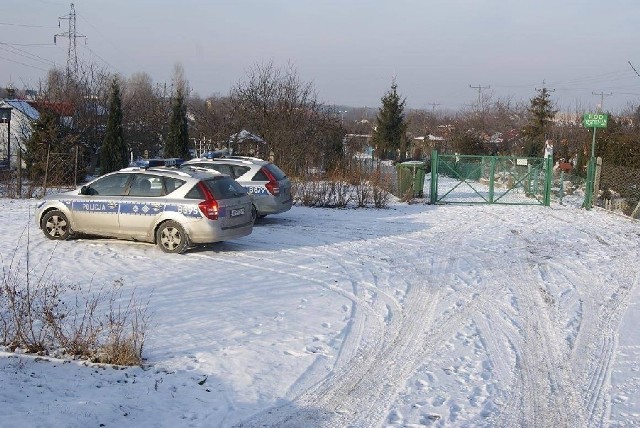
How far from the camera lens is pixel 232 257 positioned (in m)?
11.6

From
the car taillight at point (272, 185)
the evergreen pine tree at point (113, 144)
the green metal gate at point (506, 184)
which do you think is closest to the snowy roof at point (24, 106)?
the evergreen pine tree at point (113, 144)

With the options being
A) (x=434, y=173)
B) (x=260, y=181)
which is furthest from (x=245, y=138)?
(x=260, y=181)

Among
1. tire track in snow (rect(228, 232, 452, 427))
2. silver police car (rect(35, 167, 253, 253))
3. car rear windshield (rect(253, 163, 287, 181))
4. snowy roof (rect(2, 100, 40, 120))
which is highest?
snowy roof (rect(2, 100, 40, 120))

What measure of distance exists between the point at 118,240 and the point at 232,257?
8.82ft

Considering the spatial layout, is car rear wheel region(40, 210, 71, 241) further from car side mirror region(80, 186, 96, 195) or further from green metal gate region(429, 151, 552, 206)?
green metal gate region(429, 151, 552, 206)

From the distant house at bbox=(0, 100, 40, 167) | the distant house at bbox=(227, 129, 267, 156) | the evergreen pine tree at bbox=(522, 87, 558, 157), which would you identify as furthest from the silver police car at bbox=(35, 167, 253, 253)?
the evergreen pine tree at bbox=(522, 87, 558, 157)

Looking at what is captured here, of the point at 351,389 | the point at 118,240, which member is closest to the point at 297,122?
the point at 118,240

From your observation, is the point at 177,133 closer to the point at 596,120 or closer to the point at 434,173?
the point at 434,173

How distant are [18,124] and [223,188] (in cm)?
2789

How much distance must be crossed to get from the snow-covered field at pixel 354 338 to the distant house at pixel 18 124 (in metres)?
20.6

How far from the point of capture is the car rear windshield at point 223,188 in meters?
11.8

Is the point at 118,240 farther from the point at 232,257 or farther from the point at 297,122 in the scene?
the point at 297,122

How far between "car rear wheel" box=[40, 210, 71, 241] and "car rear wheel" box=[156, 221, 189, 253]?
2.08 metres

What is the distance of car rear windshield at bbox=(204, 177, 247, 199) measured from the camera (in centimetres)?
1175
